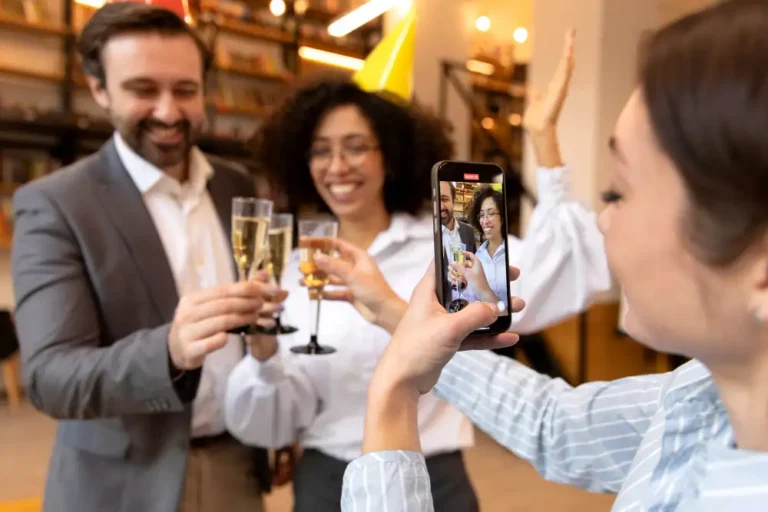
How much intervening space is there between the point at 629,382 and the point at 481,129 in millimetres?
5367

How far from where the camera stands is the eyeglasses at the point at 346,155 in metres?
1.51

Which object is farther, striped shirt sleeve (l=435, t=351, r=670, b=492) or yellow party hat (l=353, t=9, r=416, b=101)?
yellow party hat (l=353, t=9, r=416, b=101)

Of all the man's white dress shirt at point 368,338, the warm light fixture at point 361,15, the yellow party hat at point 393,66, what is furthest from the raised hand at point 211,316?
the warm light fixture at point 361,15

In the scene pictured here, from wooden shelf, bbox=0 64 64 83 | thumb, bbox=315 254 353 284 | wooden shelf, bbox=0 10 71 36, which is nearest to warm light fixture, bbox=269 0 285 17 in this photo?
wooden shelf, bbox=0 10 71 36

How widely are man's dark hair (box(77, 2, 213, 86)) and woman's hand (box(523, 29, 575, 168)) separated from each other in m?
0.89

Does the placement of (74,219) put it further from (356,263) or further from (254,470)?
(254,470)

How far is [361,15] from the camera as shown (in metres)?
5.33

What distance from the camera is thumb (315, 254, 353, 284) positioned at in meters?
1.21

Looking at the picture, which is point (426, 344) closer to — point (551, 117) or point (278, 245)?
point (278, 245)

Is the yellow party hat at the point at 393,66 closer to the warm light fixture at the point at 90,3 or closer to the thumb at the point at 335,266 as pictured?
the thumb at the point at 335,266

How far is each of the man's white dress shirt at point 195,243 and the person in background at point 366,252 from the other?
3.1 inches

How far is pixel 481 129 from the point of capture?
607 cm

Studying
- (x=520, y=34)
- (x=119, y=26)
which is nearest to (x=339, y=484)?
(x=119, y=26)

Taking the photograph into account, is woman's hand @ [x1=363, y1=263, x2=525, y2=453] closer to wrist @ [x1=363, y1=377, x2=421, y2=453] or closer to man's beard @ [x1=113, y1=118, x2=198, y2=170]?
wrist @ [x1=363, y1=377, x2=421, y2=453]
